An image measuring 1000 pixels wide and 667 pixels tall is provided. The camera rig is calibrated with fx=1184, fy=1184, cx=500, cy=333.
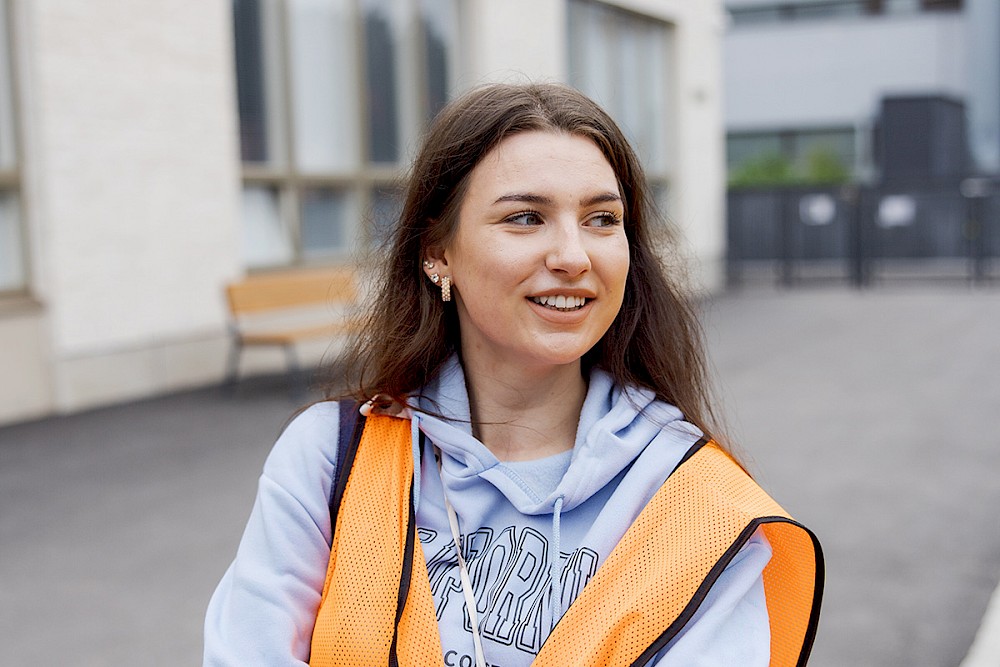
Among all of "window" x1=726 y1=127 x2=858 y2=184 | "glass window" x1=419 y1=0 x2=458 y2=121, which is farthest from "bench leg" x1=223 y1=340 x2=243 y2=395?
"window" x1=726 y1=127 x2=858 y2=184

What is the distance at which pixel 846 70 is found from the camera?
32844 millimetres

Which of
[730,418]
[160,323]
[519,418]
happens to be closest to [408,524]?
[519,418]

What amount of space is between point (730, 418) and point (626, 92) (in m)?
10.8

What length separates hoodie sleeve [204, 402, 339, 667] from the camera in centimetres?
191

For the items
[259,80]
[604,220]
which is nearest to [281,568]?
[604,220]

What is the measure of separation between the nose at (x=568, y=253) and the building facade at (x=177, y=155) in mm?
4707

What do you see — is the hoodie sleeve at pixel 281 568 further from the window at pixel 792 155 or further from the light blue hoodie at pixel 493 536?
the window at pixel 792 155

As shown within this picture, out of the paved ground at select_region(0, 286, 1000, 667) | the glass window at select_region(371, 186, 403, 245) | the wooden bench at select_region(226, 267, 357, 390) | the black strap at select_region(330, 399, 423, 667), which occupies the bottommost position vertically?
the paved ground at select_region(0, 286, 1000, 667)

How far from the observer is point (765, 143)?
113 ft

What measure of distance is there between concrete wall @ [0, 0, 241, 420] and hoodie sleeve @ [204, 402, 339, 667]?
6.89m

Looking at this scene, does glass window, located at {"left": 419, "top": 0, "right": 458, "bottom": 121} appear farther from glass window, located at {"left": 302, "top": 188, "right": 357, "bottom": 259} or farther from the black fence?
the black fence

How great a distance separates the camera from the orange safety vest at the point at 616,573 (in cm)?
171

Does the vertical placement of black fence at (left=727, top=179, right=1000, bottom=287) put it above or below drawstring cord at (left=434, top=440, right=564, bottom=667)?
below

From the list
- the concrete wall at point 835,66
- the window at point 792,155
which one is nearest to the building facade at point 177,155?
the window at point 792,155
